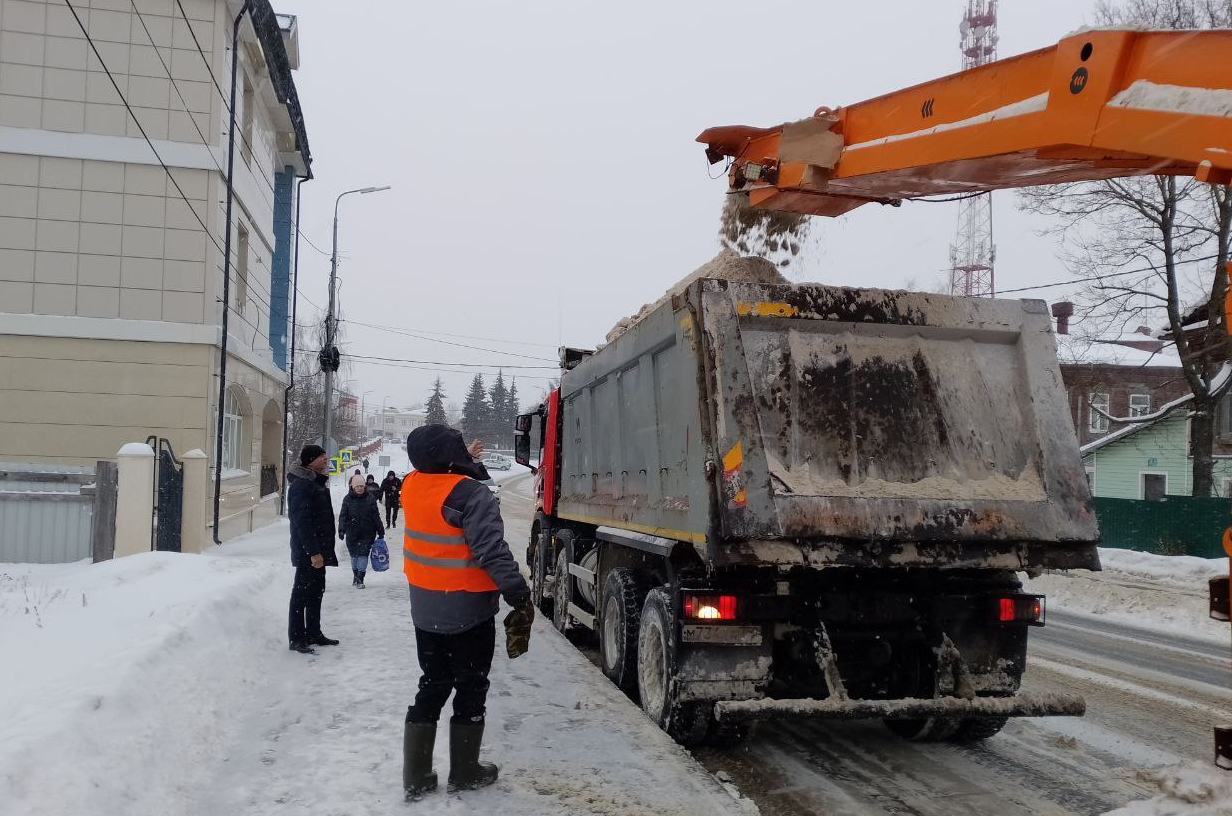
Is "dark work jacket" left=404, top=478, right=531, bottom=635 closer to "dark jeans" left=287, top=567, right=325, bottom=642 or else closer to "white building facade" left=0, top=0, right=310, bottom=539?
"dark jeans" left=287, top=567, right=325, bottom=642

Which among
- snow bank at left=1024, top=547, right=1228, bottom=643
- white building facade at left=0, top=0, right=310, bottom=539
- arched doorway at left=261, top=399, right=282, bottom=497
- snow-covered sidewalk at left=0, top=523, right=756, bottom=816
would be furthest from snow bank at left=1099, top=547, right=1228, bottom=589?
arched doorway at left=261, top=399, right=282, bottom=497

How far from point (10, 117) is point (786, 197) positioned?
15460mm

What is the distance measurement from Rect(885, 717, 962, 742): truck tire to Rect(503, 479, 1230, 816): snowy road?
0.07 metres

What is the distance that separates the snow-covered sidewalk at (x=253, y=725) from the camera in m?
3.71

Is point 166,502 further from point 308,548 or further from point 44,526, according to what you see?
point 308,548

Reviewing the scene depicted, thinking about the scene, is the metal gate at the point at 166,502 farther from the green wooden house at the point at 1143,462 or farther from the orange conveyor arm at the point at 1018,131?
the green wooden house at the point at 1143,462

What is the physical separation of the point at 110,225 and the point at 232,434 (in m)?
5.17

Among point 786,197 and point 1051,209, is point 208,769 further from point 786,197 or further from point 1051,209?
point 1051,209

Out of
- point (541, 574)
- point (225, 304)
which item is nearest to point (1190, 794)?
point (541, 574)

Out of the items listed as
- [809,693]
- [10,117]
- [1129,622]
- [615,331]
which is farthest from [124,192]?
[1129,622]

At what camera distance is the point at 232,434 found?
742 inches

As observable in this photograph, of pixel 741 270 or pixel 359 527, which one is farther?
pixel 359 527

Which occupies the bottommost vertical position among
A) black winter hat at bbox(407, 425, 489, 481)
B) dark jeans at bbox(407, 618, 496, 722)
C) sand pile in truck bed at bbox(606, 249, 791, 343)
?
dark jeans at bbox(407, 618, 496, 722)

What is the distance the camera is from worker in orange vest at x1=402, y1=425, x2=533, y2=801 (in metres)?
3.96
